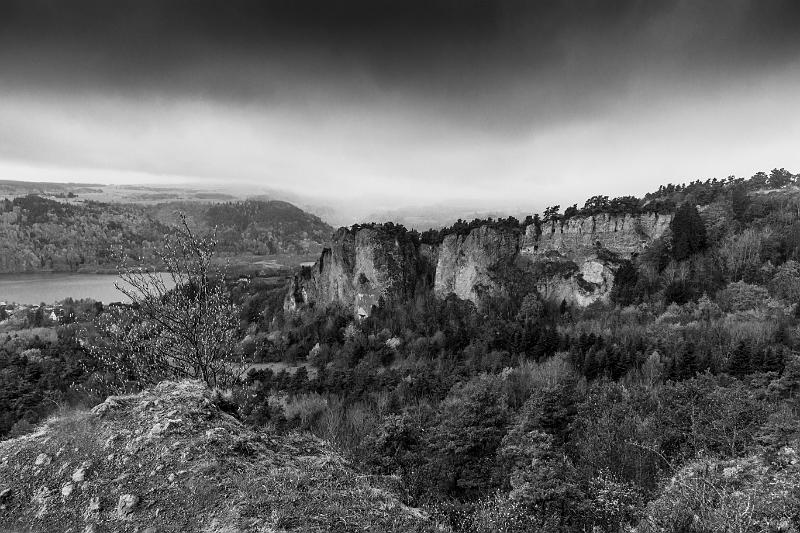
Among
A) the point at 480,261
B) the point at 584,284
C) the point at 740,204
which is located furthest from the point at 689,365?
the point at 480,261

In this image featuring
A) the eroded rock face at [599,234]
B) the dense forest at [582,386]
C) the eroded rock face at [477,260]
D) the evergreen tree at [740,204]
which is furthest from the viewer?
the eroded rock face at [477,260]

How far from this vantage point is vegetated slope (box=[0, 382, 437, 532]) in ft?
21.4

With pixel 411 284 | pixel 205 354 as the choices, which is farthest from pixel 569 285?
pixel 205 354

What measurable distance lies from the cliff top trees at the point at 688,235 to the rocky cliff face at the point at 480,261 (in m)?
2.90

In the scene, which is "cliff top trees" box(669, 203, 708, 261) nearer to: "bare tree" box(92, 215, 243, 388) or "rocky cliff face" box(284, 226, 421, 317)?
"rocky cliff face" box(284, 226, 421, 317)

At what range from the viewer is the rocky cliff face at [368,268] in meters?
85.4

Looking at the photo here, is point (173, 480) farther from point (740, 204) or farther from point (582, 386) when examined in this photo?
point (740, 204)

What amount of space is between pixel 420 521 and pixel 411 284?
8111 cm

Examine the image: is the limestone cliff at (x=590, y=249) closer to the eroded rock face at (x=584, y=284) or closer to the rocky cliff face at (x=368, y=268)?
the eroded rock face at (x=584, y=284)

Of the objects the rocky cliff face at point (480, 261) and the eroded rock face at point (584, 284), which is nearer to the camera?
the eroded rock face at point (584, 284)

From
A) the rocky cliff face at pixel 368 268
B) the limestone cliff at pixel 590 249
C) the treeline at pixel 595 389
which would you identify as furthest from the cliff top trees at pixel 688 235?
the rocky cliff face at pixel 368 268

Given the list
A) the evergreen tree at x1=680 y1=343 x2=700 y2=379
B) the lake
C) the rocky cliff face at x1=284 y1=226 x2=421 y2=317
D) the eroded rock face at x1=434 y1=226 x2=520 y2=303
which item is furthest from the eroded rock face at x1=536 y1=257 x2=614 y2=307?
the lake

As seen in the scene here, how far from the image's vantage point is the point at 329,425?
37094 mm

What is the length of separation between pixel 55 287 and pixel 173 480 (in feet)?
659
